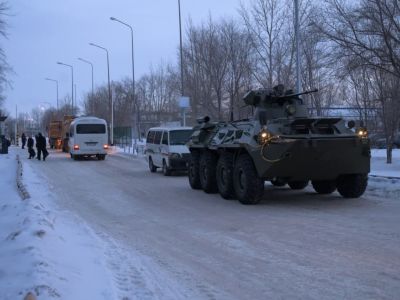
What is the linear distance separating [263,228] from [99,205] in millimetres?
5021

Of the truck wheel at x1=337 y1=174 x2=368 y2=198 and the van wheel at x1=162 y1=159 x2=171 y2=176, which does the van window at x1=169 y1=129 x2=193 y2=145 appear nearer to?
the van wheel at x1=162 y1=159 x2=171 y2=176

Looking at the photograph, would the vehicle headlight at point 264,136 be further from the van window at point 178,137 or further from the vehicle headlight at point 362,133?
the van window at point 178,137

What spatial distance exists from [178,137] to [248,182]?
9060 mm

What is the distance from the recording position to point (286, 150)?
12039 millimetres

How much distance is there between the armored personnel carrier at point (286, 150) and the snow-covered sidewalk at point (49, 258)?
3.99 metres

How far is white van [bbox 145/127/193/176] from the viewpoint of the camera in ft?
69.4

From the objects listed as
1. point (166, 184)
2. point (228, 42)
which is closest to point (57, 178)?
point (166, 184)

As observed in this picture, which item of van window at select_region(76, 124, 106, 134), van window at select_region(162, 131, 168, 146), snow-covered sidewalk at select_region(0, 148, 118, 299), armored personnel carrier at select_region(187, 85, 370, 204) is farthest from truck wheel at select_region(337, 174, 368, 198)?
van window at select_region(76, 124, 106, 134)

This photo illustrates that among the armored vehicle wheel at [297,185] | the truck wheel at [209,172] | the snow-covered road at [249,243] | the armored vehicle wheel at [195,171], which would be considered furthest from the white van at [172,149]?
the armored vehicle wheel at [297,185]

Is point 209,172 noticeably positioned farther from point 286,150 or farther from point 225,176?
point 286,150

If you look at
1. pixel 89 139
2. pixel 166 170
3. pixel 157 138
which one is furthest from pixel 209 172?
pixel 89 139

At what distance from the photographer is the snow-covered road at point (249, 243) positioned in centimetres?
632

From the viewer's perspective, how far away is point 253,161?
12703 millimetres

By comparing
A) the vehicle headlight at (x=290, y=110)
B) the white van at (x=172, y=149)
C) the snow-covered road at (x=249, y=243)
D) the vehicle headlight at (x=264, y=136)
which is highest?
the vehicle headlight at (x=290, y=110)
